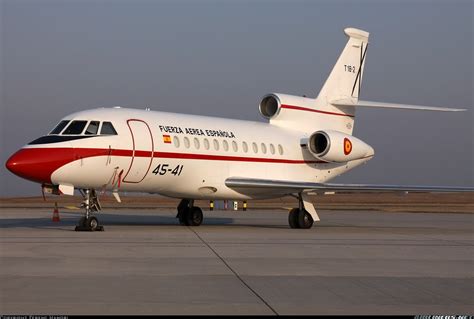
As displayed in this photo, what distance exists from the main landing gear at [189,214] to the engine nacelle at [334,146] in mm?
4502

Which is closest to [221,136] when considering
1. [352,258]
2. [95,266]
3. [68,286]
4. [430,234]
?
[430,234]

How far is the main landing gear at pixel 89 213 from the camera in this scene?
20.8m

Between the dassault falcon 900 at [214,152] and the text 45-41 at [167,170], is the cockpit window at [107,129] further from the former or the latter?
the text 45-41 at [167,170]

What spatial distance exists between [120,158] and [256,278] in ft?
34.9

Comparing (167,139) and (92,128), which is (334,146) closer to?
(167,139)

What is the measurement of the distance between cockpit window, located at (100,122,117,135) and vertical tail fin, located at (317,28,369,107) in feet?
31.7

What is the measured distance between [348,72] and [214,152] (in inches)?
310

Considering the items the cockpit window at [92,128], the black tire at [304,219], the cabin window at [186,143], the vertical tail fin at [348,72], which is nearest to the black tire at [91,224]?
the cockpit window at [92,128]

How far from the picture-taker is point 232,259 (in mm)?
14031

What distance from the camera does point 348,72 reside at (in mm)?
29672

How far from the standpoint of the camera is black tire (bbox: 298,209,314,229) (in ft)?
80.3

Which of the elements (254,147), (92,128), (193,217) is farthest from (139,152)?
(254,147)

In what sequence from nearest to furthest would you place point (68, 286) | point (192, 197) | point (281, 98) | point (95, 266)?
1. point (68, 286)
2. point (95, 266)
3. point (192, 197)
4. point (281, 98)

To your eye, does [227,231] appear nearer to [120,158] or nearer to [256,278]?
[120,158]
